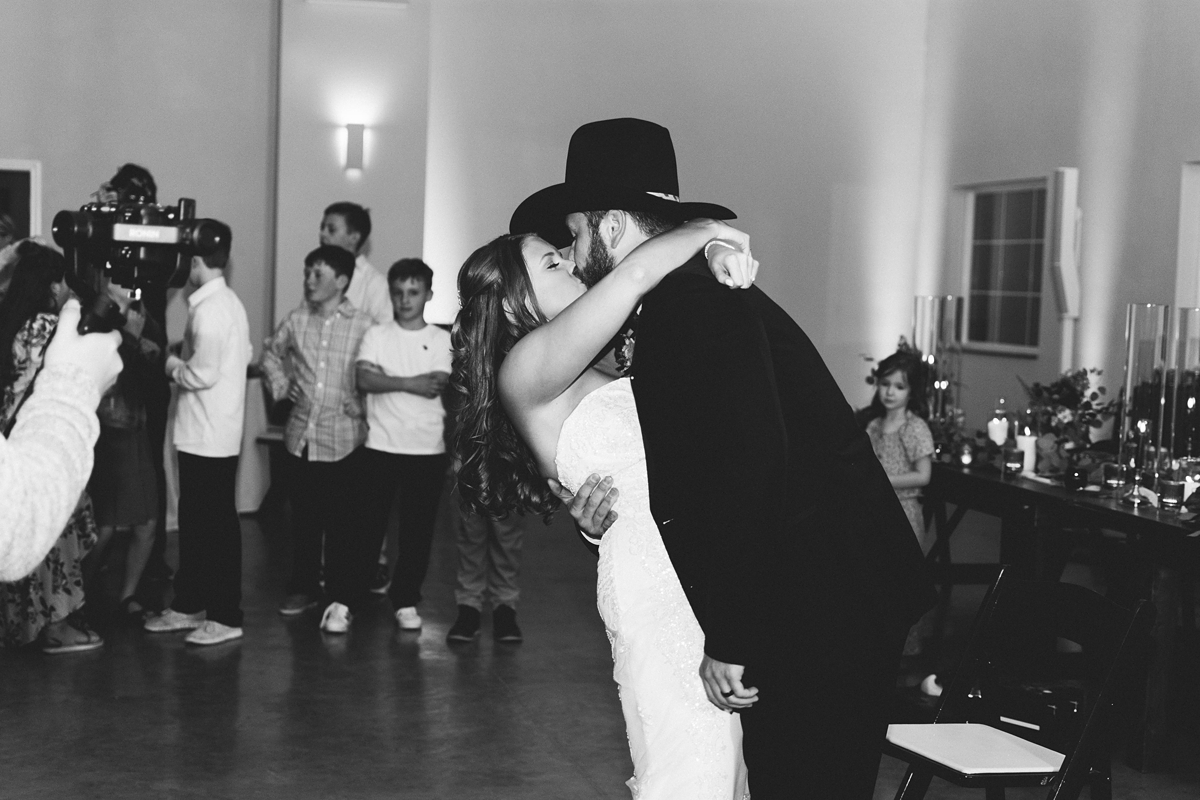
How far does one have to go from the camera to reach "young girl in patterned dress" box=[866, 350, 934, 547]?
203 inches

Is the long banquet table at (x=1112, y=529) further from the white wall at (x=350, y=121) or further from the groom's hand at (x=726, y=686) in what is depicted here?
the white wall at (x=350, y=121)

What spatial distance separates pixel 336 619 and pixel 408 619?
29 centimetres

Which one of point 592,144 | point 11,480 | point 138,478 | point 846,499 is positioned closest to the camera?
point 11,480

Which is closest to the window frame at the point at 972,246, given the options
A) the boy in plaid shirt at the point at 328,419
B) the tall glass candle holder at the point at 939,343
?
the tall glass candle holder at the point at 939,343

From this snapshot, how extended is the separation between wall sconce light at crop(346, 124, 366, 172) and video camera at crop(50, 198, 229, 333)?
21.4 ft

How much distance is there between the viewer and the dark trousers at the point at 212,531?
16.8 ft

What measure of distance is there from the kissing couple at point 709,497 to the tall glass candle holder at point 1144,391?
270 cm

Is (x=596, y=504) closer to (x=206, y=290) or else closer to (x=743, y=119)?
(x=206, y=290)

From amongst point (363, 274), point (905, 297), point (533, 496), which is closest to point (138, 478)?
point (363, 274)

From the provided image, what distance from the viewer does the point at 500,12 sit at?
986cm

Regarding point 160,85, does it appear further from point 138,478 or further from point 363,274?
point 138,478

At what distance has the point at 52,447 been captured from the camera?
56.6 inches

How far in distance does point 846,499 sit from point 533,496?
25.7 inches

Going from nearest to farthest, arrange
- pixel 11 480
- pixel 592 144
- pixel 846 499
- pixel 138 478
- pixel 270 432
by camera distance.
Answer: pixel 11 480
pixel 846 499
pixel 592 144
pixel 138 478
pixel 270 432
